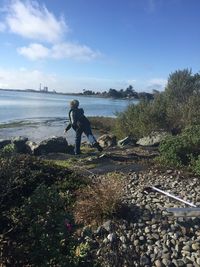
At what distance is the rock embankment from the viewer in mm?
5984

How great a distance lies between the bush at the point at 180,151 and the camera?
11.3m

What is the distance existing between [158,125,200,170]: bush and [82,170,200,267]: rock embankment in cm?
301

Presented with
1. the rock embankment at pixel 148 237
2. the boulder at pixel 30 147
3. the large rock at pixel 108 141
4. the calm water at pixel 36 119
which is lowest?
the calm water at pixel 36 119

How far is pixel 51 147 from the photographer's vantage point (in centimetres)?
1675

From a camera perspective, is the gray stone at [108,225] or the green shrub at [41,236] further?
the gray stone at [108,225]

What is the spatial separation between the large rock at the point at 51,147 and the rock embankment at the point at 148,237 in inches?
338

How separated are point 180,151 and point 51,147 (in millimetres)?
6610

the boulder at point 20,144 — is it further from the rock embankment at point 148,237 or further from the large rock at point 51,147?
the rock embankment at point 148,237

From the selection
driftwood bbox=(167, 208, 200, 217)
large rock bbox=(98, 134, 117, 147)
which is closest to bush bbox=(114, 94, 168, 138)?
large rock bbox=(98, 134, 117, 147)

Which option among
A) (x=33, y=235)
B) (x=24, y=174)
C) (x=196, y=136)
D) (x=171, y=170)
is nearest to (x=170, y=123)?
(x=196, y=136)

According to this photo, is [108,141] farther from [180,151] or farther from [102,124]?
[102,124]

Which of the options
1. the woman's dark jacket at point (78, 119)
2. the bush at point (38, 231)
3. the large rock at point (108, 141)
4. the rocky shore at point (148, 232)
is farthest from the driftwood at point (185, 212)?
the large rock at point (108, 141)

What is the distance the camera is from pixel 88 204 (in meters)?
7.09

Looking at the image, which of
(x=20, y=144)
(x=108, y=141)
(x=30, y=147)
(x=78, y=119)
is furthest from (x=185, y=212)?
(x=108, y=141)
